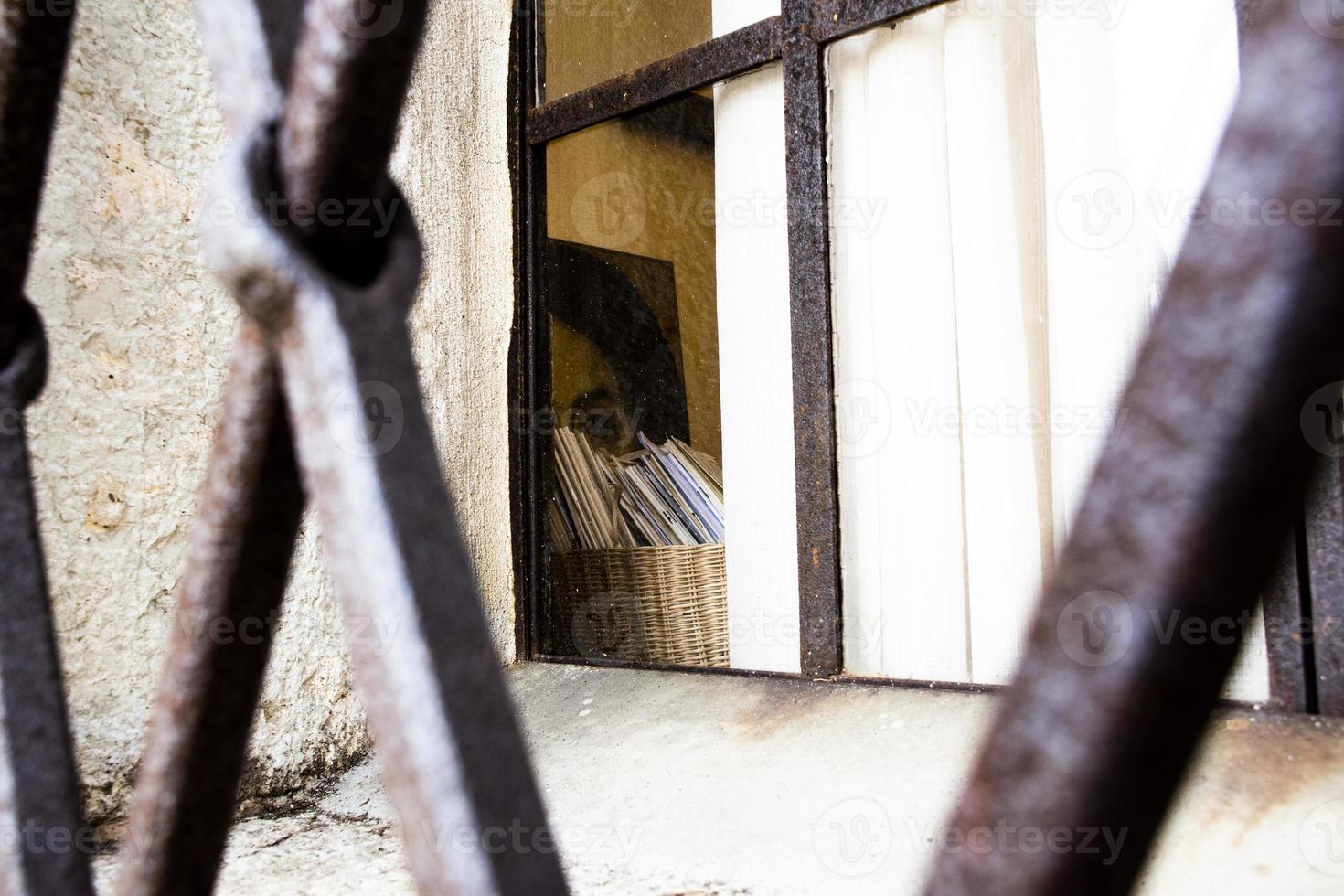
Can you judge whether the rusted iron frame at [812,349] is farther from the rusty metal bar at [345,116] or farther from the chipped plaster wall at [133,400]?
the rusty metal bar at [345,116]

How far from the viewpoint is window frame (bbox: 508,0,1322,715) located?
1398 mm

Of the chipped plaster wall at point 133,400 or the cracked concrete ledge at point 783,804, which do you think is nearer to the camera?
the cracked concrete ledge at point 783,804

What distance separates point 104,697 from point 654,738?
92 centimetres

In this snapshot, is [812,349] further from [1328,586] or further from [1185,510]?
[1185,510]

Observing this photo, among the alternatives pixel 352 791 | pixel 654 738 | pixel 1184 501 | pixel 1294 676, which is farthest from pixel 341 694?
pixel 1184 501

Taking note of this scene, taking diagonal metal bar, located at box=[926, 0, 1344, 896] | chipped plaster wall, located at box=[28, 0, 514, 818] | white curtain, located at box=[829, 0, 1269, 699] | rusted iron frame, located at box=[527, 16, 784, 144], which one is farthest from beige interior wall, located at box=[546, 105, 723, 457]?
diagonal metal bar, located at box=[926, 0, 1344, 896]

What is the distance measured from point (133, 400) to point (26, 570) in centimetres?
130

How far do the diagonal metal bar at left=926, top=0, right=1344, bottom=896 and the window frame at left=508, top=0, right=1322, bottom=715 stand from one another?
3.84 feet

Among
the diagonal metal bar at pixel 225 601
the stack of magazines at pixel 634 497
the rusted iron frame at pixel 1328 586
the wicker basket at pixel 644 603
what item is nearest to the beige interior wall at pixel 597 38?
the stack of magazines at pixel 634 497

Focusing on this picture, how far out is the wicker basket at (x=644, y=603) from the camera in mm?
2451

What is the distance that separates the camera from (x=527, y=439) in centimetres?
244

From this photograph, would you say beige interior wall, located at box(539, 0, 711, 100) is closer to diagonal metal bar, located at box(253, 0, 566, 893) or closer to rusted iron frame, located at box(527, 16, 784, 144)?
rusted iron frame, located at box(527, 16, 784, 144)

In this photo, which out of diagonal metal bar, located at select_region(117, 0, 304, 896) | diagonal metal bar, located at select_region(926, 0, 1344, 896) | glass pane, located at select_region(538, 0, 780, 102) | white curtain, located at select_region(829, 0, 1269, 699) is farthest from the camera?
glass pane, located at select_region(538, 0, 780, 102)

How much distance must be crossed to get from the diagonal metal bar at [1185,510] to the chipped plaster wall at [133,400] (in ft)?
5.33
